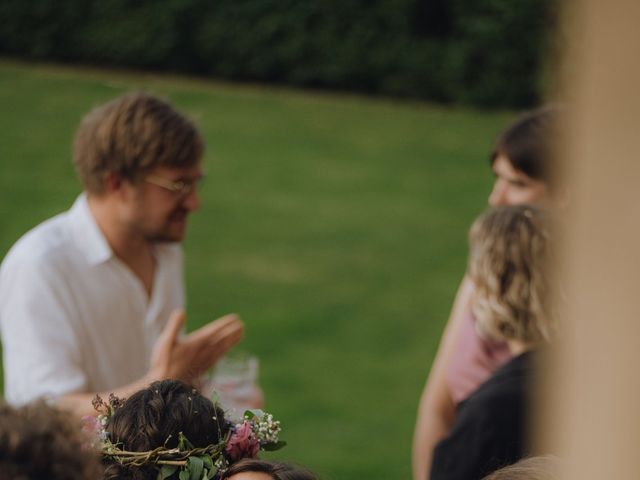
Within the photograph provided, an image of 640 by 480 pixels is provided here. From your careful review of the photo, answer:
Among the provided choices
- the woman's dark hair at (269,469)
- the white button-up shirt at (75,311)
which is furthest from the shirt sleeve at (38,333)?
the woman's dark hair at (269,469)

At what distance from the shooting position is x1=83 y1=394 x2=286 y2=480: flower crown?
1.95 metres

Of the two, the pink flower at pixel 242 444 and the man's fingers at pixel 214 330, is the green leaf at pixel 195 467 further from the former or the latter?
the man's fingers at pixel 214 330

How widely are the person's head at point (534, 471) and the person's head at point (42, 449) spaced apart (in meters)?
0.89

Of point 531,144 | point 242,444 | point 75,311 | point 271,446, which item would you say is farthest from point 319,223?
point 242,444

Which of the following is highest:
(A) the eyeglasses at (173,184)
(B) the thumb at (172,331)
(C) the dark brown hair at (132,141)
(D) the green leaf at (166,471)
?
(C) the dark brown hair at (132,141)

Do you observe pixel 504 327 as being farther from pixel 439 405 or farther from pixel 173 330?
pixel 173 330

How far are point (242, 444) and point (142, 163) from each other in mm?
1638

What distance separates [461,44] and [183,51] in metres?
4.83

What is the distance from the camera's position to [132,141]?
3525 millimetres

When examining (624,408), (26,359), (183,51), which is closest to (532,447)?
(26,359)

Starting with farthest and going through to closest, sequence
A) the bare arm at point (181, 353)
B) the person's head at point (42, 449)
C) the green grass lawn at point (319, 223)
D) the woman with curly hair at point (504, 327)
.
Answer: the green grass lawn at point (319, 223) → the bare arm at point (181, 353) → the woman with curly hair at point (504, 327) → the person's head at point (42, 449)

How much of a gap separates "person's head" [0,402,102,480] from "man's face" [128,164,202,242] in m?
2.11

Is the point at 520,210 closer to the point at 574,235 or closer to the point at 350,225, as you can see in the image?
the point at 574,235

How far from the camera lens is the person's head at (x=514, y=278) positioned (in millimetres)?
2920
